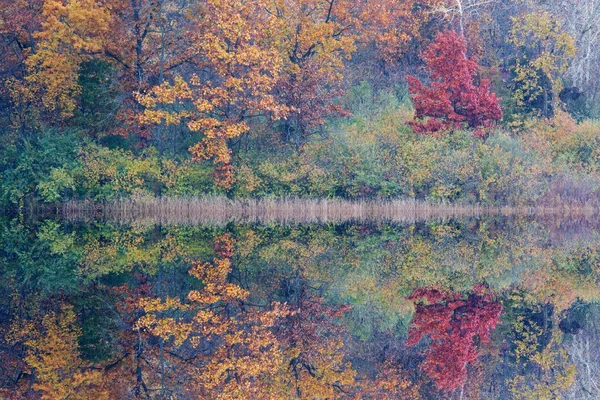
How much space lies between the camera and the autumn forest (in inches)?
441

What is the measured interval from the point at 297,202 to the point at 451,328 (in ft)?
45.2

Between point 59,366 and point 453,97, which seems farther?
point 453,97

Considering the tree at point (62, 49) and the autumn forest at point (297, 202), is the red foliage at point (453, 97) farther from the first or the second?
the tree at point (62, 49)

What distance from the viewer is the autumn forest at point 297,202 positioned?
441 inches

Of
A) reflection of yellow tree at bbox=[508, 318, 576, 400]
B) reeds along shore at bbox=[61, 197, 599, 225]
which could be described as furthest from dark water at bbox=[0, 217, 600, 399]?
reeds along shore at bbox=[61, 197, 599, 225]

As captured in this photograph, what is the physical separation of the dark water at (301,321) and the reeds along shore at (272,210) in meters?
5.63

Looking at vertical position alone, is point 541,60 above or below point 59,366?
above

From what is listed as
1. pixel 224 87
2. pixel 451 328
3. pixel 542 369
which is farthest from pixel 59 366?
pixel 224 87

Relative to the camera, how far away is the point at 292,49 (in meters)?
28.7

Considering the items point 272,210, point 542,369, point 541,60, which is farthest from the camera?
point 541,60

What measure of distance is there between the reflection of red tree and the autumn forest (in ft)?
0.17

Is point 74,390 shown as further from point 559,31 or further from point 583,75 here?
point 583,75

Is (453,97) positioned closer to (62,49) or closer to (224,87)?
(224,87)

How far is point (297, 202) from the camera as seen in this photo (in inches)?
1003
